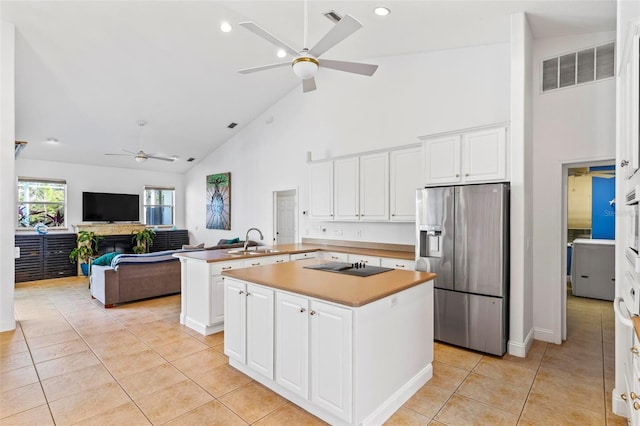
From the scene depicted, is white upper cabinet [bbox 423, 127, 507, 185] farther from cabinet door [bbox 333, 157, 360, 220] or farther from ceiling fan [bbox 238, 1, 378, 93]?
ceiling fan [bbox 238, 1, 378, 93]

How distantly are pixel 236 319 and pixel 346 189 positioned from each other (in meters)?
2.86

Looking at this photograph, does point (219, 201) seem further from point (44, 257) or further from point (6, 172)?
point (6, 172)

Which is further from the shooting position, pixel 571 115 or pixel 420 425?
pixel 571 115

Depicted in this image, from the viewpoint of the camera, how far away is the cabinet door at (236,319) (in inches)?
109

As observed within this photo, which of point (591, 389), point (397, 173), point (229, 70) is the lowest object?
point (591, 389)

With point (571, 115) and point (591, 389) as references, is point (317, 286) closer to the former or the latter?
point (591, 389)

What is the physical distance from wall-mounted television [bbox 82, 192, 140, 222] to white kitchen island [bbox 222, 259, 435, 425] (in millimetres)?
6998

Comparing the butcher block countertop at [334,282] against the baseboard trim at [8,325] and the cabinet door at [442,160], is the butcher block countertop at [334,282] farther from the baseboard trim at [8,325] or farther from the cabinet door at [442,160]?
the baseboard trim at [8,325]

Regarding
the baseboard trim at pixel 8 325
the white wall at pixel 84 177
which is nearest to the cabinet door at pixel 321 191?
the baseboard trim at pixel 8 325

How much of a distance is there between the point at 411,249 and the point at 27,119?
6951 millimetres

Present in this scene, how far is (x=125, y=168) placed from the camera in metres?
8.74

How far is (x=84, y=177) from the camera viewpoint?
26.5ft

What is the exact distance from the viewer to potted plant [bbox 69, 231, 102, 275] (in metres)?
7.35

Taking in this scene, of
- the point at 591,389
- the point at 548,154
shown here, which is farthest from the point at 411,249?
the point at 591,389
